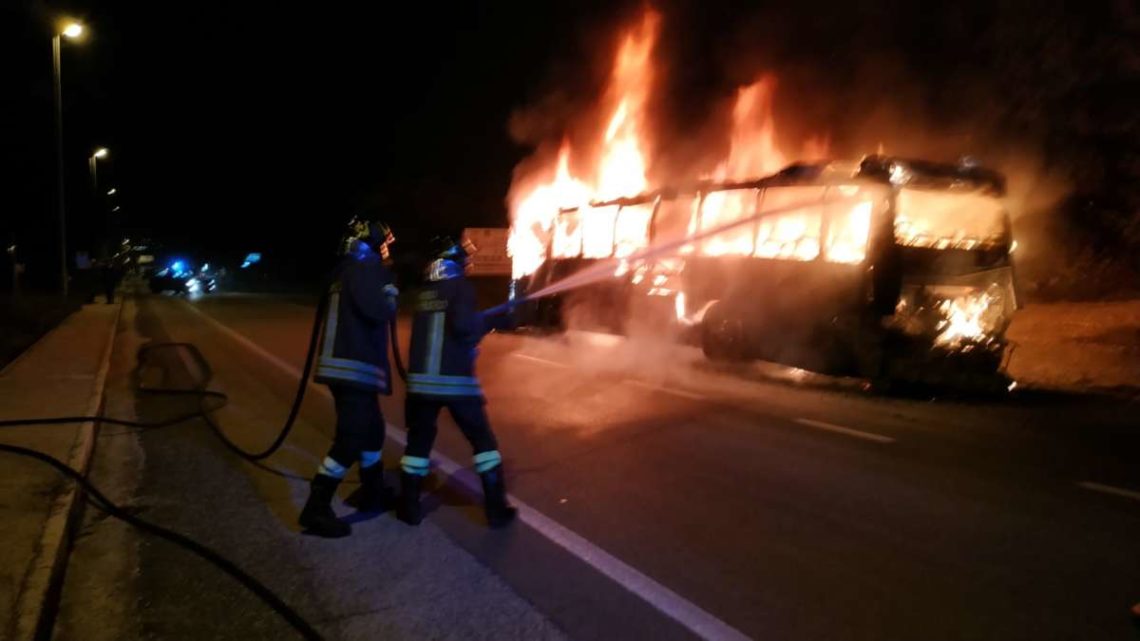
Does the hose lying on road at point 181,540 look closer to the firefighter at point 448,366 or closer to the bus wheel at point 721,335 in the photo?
the firefighter at point 448,366

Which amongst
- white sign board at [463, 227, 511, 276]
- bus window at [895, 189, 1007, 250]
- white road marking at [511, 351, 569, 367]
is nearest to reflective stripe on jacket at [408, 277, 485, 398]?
bus window at [895, 189, 1007, 250]

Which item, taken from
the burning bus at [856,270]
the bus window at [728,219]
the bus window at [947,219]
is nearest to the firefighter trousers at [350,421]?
the burning bus at [856,270]

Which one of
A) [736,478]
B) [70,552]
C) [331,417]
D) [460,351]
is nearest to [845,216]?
[736,478]

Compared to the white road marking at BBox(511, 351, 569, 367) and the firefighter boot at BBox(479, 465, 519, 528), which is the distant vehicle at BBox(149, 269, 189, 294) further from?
the firefighter boot at BBox(479, 465, 519, 528)

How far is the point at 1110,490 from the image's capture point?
21.1 feet

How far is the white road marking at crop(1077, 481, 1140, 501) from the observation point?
6.28m

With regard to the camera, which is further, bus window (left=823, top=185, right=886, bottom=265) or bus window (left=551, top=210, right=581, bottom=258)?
bus window (left=551, top=210, right=581, bottom=258)

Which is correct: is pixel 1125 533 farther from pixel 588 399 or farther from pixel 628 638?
pixel 588 399

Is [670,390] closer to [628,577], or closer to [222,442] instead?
[222,442]

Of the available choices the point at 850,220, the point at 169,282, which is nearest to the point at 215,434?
the point at 850,220

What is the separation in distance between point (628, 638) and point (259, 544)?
2382 millimetres

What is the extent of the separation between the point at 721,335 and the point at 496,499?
29.4 feet

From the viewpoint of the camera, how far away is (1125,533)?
5395 millimetres

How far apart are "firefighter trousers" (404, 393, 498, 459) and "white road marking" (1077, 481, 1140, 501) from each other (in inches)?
171
